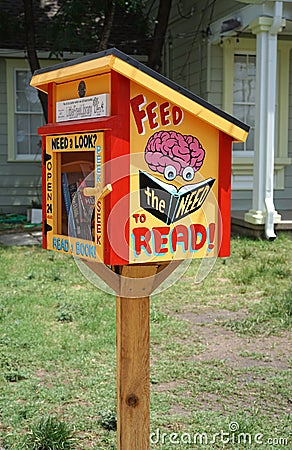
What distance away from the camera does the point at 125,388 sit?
2.79 metres

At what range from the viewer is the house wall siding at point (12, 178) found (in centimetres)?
1301

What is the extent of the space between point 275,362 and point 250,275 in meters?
2.50

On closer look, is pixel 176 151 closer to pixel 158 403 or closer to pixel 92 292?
pixel 158 403

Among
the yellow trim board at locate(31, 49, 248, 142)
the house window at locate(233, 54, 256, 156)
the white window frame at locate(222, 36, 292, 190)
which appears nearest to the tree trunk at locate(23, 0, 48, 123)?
the white window frame at locate(222, 36, 292, 190)

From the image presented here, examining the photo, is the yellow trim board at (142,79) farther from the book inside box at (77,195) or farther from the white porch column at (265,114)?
Answer: the white porch column at (265,114)

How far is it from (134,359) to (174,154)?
81cm

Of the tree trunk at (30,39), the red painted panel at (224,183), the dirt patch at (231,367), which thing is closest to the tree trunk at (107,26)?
the tree trunk at (30,39)

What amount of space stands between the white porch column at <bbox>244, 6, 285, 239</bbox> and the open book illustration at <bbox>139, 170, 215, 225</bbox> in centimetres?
675

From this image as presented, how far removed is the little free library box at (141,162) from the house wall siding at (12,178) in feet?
33.9

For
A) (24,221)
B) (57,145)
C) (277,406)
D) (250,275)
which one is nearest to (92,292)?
(250,275)

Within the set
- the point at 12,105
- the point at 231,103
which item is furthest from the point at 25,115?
the point at 231,103

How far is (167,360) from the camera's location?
504 cm

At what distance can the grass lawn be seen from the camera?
3875 mm

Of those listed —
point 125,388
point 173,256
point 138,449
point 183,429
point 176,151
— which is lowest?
point 183,429
